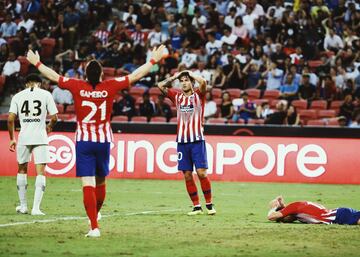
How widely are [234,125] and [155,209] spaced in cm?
779

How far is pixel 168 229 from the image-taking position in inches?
543

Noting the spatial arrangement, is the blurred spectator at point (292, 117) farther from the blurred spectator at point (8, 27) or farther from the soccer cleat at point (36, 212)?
the soccer cleat at point (36, 212)

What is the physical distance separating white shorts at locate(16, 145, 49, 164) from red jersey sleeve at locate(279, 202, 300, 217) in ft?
14.3

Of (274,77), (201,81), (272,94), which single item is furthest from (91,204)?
(274,77)

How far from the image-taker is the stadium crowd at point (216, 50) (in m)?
28.2

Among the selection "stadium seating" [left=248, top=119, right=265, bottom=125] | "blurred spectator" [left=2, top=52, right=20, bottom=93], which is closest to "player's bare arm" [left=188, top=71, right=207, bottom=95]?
"stadium seating" [left=248, top=119, right=265, bottom=125]

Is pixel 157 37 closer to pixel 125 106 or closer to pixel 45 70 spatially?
pixel 125 106

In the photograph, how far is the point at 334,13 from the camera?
31.4 metres

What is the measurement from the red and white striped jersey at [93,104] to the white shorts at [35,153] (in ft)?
12.0

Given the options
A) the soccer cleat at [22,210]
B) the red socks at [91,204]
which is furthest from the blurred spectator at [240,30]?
the red socks at [91,204]

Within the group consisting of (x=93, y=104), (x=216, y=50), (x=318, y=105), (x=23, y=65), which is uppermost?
(x=216, y=50)

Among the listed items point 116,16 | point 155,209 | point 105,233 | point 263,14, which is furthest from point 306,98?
point 105,233

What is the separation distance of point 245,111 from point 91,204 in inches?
606

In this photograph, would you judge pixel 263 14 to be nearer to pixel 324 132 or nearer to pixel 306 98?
pixel 306 98
